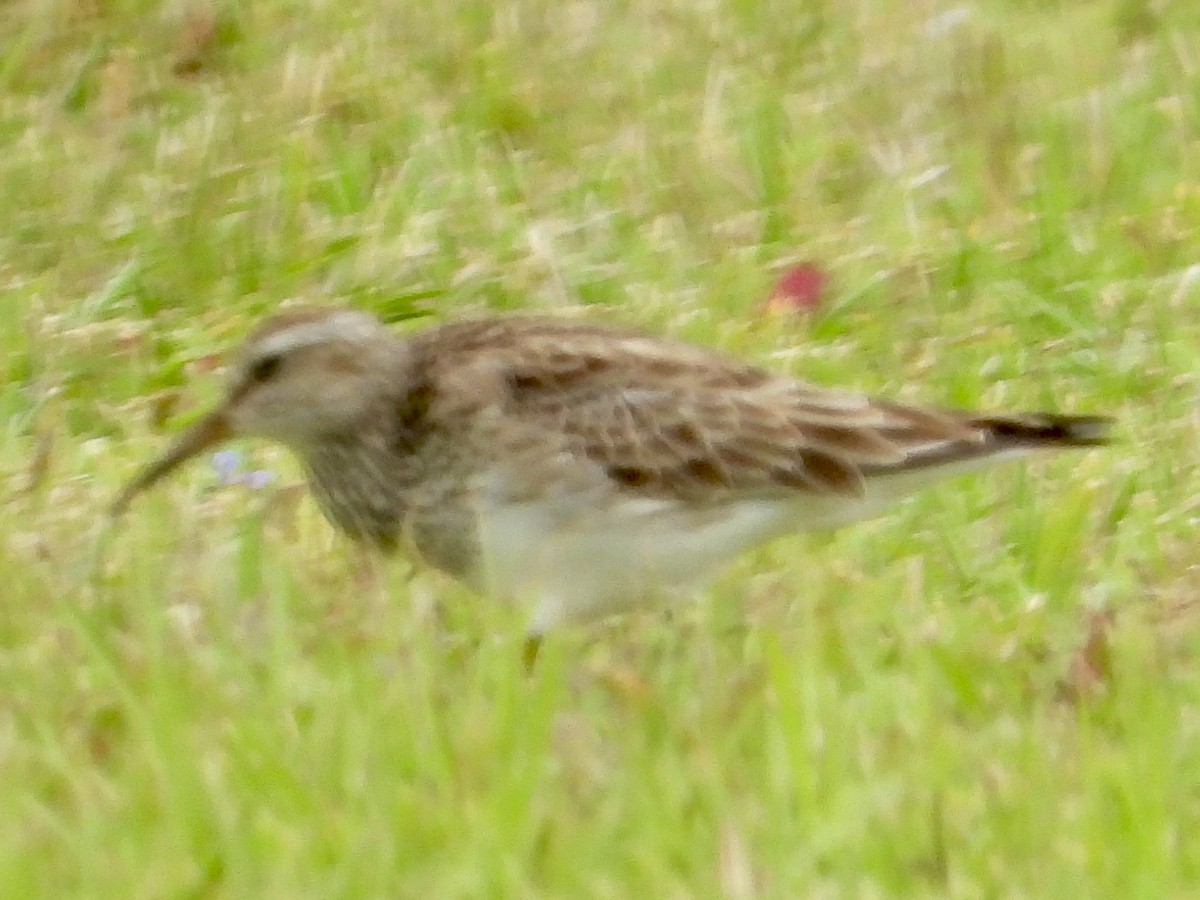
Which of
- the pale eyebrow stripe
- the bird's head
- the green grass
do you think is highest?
the pale eyebrow stripe

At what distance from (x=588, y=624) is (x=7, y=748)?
151 centimetres

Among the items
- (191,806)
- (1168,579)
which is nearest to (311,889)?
(191,806)

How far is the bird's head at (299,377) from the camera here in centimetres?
619

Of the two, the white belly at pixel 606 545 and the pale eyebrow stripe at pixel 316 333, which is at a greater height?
the pale eyebrow stripe at pixel 316 333

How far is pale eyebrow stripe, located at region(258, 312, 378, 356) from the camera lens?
6.23 metres

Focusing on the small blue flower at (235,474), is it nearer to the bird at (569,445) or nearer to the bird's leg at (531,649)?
the bird at (569,445)

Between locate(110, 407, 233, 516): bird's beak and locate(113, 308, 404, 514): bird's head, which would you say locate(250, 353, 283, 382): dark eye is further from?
locate(110, 407, 233, 516): bird's beak

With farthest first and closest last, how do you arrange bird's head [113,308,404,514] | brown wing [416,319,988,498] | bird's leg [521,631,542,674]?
bird's head [113,308,404,514]
brown wing [416,319,988,498]
bird's leg [521,631,542,674]

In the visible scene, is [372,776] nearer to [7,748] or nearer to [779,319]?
[7,748]

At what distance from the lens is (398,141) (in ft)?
29.8

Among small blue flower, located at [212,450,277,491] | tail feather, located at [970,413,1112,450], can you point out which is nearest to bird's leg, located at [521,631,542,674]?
tail feather, located at [970,413,1112,450]

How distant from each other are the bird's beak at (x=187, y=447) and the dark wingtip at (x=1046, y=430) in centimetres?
167

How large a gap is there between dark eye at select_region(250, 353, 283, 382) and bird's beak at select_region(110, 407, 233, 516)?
0.10 m

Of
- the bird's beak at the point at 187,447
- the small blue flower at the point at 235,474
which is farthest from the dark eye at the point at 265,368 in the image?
the small blue flower at the point at 235,474
